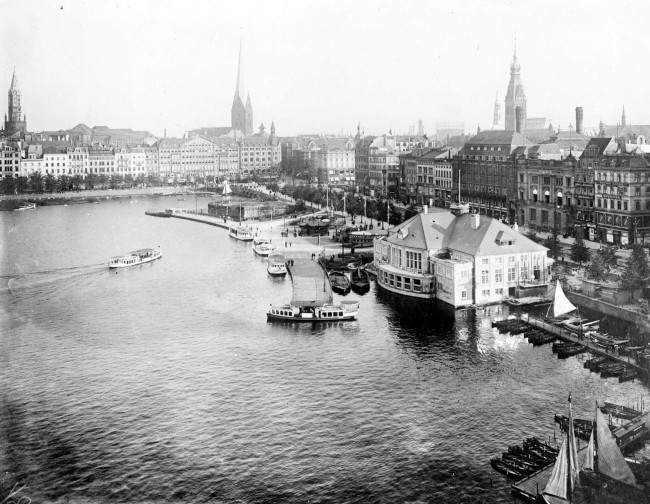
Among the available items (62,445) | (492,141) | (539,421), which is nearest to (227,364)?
(62,445)

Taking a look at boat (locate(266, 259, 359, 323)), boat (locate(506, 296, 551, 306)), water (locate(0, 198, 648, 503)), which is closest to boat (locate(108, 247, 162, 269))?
water (locate(0, 198, 648, 503))

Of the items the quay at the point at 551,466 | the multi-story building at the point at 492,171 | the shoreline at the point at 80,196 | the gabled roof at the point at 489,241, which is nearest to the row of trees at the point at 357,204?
the multi-story building at the point at 492,171

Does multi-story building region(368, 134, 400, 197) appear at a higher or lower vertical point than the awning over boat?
higher

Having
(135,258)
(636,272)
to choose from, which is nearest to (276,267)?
(135,258)

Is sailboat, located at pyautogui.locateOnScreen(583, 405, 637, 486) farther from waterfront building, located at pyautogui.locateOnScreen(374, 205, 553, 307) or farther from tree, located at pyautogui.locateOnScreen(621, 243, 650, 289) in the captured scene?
waterfront building, located at pyautogui.locateOnScreen(374, 205, 553, 307)

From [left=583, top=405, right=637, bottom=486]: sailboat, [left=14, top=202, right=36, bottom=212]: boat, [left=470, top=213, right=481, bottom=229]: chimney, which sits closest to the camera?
[left=583, top=405, right=637, bottom=486]: sailboat

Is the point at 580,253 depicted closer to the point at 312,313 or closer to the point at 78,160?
the point at 312,313

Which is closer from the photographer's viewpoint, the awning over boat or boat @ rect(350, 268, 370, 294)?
the awning over boat

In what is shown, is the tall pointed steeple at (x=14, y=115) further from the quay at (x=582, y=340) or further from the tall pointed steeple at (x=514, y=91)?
the quay at (x=582, y=340)
